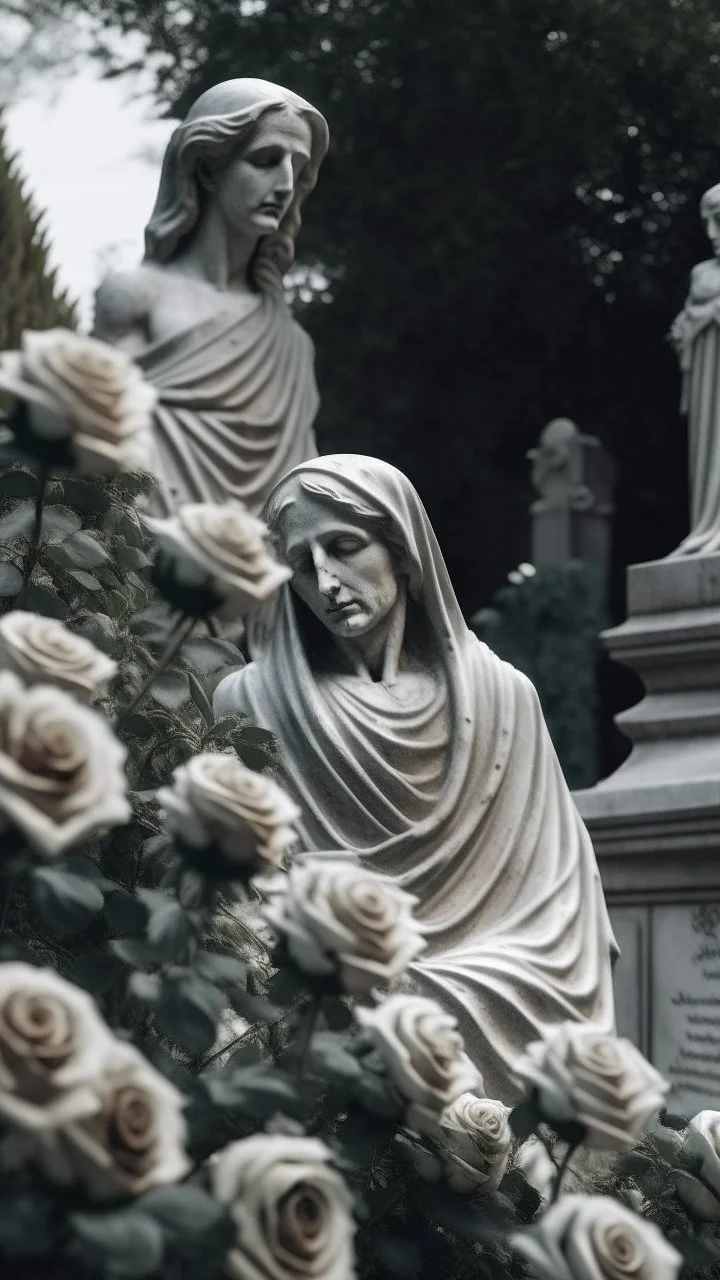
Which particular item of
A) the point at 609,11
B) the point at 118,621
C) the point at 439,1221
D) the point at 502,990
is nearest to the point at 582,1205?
→ the point at 439,1221

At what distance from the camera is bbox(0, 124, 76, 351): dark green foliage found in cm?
1321

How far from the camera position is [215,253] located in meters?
8.01

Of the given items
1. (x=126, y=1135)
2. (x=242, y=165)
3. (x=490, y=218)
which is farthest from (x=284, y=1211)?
(x=490, y=218)

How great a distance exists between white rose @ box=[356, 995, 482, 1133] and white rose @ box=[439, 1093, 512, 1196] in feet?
1.97

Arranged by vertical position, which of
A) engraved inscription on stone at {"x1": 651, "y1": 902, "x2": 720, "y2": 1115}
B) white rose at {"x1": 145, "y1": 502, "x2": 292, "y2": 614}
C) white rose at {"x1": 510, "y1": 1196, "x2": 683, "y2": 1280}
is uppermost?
white rose at {"x1": 145, "y1": 502, "x2": 292, "y2": 614}

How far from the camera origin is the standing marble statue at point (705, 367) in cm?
1024

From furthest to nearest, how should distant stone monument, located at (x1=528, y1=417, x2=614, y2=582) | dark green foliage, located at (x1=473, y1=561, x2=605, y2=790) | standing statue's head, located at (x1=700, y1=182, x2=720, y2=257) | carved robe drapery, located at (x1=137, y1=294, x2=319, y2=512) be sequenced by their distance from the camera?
distant stone monument, located at (x1=528, y1=417, x2=614, y2=582), dark green foliage, located at (x1=473, y1=561, x2=605, y2=790), standing statue's head, located at (x1=700, y1=182, x2=720, y2=257), carved robe drapery, located at (x1=137, y1=294, x2=319, y2=512)

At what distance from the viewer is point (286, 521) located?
4.15 m

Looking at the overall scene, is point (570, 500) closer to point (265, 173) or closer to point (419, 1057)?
point (265, 173)

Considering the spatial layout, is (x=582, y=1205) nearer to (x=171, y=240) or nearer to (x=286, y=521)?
(x=286, y=521)

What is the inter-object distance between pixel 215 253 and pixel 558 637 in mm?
6933

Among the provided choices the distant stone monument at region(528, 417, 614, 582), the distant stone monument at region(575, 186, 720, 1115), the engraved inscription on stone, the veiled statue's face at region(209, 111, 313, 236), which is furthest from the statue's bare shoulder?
the distant stone monument at region(528, 417, 614, 582)

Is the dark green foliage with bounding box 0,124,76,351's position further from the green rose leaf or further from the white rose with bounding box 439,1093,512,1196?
the green rose leaf

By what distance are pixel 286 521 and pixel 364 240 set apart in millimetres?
13656
